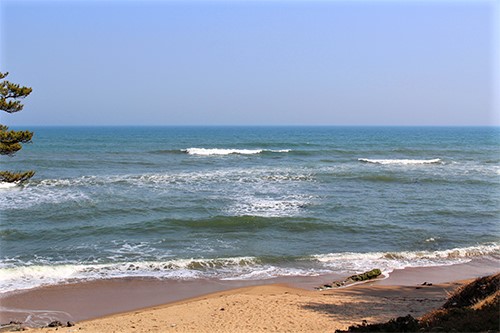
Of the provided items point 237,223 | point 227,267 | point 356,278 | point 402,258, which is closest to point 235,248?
point 227,267

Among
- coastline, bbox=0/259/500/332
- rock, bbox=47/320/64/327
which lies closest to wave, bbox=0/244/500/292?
coastline, bbox=0/259/500/332

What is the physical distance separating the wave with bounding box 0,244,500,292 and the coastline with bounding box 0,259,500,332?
0.57 meters

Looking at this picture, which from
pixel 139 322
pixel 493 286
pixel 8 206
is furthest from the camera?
pixel 8 206

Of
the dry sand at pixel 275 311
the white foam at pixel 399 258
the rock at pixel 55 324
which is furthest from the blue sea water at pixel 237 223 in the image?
the rock at pixel 55 324

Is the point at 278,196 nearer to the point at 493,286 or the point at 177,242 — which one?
the point at 177,242

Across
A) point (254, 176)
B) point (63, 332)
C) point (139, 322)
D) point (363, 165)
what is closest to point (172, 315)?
point (139, 322)

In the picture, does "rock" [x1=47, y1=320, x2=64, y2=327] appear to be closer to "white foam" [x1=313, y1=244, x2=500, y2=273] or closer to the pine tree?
the pine tree

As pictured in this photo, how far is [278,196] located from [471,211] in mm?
9626

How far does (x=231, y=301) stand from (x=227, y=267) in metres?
3.42

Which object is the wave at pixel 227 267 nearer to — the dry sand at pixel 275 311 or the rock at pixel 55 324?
the dry sand at pixel 275 311

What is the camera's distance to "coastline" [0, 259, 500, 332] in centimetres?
1002

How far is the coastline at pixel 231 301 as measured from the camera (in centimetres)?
1002

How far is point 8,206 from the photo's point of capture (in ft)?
74.3

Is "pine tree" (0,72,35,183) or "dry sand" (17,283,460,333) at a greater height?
"pine tree" (0,72,35,183)
